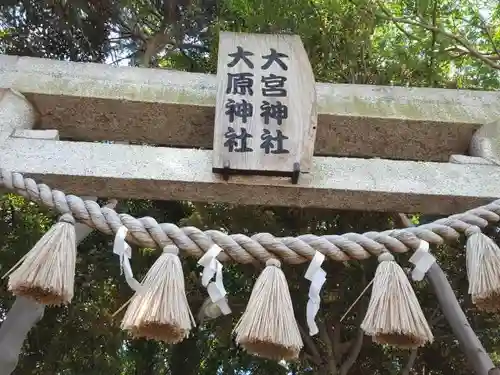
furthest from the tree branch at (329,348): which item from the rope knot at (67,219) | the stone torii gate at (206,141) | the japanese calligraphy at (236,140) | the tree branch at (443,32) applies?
the rope knot at (67,219)

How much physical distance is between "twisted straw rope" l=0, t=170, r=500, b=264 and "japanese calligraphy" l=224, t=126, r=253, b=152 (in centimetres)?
29

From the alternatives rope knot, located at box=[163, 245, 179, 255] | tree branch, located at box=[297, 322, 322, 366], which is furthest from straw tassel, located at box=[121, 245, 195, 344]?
tree branch, located at box=[297, 322, 322, 366]

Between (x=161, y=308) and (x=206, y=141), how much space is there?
778mm

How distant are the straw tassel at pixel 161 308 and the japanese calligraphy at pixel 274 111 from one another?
1.67ft

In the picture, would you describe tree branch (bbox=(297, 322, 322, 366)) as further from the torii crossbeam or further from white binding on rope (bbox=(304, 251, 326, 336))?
white binding on rope (bbox=(304, 251, 326, 336))

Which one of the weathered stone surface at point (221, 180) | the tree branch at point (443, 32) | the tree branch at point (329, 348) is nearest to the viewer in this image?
the weathered stone surface at point (221, 180)

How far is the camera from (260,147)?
1.52 metres

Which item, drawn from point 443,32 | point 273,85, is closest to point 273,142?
point 273,85

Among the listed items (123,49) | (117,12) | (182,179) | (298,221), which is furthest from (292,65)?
(123,49)

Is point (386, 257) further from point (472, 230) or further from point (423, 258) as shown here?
point (472, 230)

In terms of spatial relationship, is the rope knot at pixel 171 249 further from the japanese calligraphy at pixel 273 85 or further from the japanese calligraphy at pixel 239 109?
the japanese calligraphy at pixel 273 85

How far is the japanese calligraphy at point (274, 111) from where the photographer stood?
1589 mm

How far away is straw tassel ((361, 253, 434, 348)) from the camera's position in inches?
46.4

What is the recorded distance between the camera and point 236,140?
153 cm
